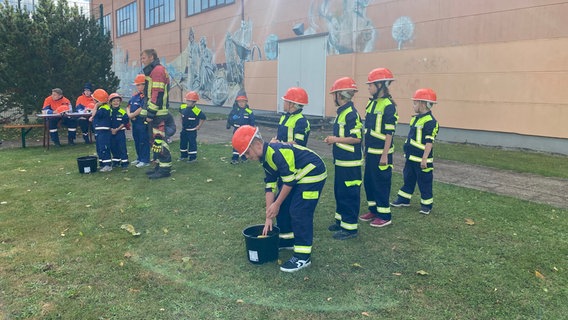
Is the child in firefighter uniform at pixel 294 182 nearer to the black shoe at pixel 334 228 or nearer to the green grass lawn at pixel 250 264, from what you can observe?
the green grass lawn at pixel 250 264

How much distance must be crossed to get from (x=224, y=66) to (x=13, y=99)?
11820 mm

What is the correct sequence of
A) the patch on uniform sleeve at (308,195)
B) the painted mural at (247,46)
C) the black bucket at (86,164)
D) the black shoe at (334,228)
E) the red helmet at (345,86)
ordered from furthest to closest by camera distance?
the painted mural at (247,46)
the black bucket at (86,164)
the black shoe at (334,228)
the red helmet at (345,86)
the patch on uniform sleeve at (308,195)

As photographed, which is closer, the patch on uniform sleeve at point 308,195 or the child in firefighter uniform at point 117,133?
the patch on uniform sleeve at point 308,195

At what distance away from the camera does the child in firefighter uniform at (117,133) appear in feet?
31.0

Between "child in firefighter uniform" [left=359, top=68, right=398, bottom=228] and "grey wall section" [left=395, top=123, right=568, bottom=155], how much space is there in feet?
25.8

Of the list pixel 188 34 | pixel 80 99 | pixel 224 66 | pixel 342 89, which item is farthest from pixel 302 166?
pixel 188 34

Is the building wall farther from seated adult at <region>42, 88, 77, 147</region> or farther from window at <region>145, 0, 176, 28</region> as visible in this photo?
window at <region>145, 0, 176, 28</region>

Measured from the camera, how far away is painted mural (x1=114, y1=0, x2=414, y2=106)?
15430 mm

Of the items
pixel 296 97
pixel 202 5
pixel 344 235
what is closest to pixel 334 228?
pixel 344 235

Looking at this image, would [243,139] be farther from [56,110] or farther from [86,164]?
[56,110]

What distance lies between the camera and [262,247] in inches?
173

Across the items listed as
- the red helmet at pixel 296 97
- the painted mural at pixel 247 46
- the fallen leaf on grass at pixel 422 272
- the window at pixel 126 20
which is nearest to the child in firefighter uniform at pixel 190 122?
the red helmet at pixel 296 97

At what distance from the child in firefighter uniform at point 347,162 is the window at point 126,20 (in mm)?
35160

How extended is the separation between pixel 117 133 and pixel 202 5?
18.7 m
